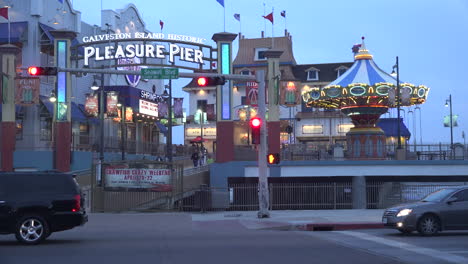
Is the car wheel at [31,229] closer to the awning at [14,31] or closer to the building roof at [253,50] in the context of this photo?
the awning at [14,31]

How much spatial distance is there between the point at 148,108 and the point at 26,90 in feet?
64.6

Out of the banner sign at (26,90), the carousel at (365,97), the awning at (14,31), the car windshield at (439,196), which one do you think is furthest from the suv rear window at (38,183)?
the awning at (14,31)

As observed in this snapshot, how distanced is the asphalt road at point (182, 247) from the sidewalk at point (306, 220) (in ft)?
4.12

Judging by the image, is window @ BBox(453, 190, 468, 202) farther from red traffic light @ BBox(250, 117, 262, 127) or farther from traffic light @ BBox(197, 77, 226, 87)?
traffic light @ BBox(197, 77, 226, 87)

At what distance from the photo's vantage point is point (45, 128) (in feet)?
144

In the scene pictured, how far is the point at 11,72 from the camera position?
37062 millimetres

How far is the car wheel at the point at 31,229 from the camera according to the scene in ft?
52.5

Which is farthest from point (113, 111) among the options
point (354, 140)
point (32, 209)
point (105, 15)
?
point (32, 209)

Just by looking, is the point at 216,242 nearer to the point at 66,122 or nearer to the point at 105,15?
the point at 66,122

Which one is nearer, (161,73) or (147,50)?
(161,73)

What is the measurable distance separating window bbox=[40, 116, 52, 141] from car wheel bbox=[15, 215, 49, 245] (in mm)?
27961

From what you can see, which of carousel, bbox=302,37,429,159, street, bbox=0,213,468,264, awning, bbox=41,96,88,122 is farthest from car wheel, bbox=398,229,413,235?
awning, bbox=41,96,88,122

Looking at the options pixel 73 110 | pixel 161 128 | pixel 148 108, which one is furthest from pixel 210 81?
pixel 161 128

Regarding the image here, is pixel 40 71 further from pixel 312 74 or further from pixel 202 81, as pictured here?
pixel 312 74
